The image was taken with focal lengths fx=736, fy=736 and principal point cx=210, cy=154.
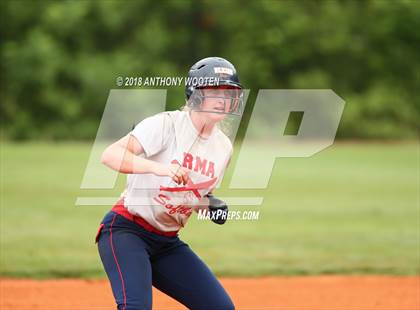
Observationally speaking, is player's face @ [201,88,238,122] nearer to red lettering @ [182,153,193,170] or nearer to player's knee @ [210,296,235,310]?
red lettering @ [182,153,193,170]

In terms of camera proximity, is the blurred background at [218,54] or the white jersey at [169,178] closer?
the white jersey at [169,178]

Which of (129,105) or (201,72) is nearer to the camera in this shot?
(201,72)

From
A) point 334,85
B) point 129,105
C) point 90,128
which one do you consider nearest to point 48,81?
point 90,128

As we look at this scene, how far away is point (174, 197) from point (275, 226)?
28.3 feet

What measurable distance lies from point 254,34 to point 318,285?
29.3m

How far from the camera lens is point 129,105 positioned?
1121 inches

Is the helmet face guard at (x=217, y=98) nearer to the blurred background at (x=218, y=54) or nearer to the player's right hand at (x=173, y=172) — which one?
the player's right hand at (x=173, y=172)

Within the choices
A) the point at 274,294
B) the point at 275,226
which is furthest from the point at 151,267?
the point at 275,226

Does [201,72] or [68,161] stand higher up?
[68,161]

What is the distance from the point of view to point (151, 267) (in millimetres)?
4770

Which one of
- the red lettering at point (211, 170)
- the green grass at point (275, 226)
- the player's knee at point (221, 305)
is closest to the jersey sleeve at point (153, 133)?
the red lettering at point (211, 170)

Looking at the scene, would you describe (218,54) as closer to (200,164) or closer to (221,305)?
(200,164)

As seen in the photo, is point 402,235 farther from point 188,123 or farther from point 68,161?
point 68,161

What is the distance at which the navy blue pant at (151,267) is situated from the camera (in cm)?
446
